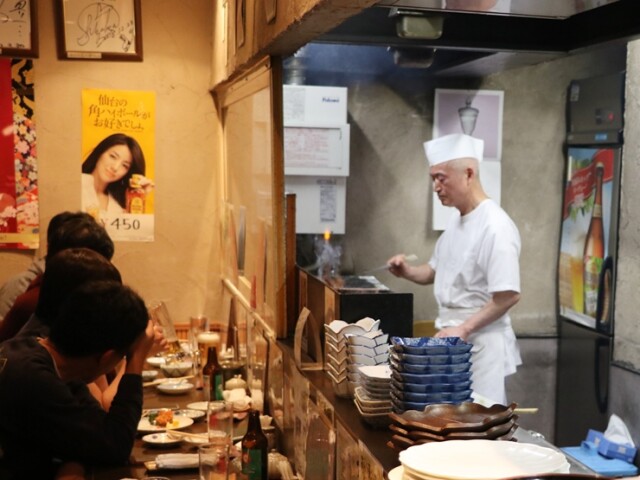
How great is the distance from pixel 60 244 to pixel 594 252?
303 cm

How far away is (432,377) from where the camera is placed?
6.29 ft

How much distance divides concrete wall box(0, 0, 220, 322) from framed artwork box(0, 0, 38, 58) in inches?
2.0

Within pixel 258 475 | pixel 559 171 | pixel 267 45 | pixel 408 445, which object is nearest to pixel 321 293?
pixel 258 475

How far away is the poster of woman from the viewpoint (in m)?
4.91

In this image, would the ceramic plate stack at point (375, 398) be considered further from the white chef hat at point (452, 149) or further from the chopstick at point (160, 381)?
the white chef hat at point (452, 149)

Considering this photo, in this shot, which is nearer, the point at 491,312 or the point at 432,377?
the point at 432,377

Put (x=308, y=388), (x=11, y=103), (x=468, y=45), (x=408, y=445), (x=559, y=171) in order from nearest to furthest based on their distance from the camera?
(x=408, y=445) → (x=308, y=388) → (x=468, y=45) → (x=11, y=103) → (x=559, y=171)

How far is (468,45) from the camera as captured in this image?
3812 mm

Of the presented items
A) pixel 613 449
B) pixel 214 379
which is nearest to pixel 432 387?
pixel 214 379

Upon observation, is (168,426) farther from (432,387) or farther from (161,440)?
(432,387)

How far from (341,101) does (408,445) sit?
3559 millimetres

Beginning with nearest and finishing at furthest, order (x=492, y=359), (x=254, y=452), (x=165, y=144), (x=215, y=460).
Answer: (x=215, y=460), (x=254, y=452), (x=492, y=359), (x=165, y=144)

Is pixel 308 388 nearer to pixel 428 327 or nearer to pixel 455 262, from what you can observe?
pixel 455 262

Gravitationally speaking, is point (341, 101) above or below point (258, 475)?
above
